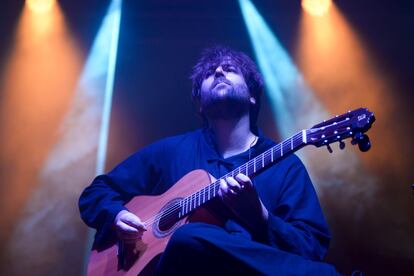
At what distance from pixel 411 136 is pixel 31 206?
99.9 inches

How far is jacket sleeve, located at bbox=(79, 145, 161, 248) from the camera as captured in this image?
2.08 metres

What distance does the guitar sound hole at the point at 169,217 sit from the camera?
1.74 metres

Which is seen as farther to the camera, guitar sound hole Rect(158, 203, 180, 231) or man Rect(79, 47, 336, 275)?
guitar sound hole Rect(158, 203, 180, 231)

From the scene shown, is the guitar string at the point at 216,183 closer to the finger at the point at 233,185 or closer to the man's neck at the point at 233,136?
the finger at the point at 233,185

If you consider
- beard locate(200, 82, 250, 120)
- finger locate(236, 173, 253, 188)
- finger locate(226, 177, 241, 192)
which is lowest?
finger locate(226, 177, 241, 192)

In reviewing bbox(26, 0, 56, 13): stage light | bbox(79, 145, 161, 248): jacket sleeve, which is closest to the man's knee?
bbox(79, 145, 161, 248): jacket sleeve

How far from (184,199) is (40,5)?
225 cm

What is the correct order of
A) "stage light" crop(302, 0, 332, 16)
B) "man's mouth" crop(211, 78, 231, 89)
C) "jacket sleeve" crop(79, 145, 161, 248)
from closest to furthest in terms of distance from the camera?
"jacket sleeve" crop(79, 145, 161, 248), "man's mouth" crop(211, 78, 231, 89), "stage light" crop(302, 0, 332, 16)

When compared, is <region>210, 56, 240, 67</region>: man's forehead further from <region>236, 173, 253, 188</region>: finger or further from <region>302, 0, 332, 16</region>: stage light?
<region>302, 0, 332, 16</region>: stage light

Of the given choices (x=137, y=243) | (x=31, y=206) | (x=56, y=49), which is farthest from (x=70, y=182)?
(x=137, y=243)

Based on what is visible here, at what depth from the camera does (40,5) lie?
326 centimetres

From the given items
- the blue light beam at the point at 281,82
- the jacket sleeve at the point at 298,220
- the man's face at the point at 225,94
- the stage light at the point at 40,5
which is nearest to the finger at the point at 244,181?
the jacket sleeve at the point at 298,220

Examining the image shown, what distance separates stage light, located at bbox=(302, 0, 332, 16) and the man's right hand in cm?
213

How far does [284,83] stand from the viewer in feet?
10.2
